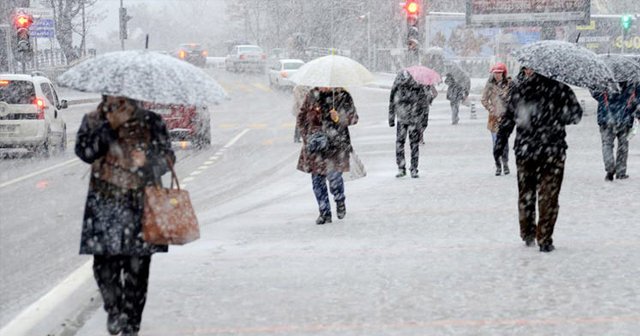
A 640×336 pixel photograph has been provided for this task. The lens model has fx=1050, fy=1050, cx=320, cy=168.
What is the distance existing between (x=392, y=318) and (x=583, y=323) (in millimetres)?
1204

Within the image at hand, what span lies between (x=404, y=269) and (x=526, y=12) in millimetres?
30868

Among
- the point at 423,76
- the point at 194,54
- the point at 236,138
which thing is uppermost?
the point at 423,76

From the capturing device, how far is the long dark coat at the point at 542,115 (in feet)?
29.0

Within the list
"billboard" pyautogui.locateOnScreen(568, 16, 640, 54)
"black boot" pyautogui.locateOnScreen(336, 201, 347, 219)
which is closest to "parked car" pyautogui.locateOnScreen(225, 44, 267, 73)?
"billboard" pyautogui.locateOnScreen(568, 16, 640, 54)

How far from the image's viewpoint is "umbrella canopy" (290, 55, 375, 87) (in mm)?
10663

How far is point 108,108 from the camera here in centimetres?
606

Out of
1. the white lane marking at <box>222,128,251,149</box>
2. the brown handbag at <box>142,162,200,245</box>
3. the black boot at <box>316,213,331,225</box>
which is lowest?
the white lane marking at <box>222,128,251,149</box>

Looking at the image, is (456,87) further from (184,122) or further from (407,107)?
(407,107)

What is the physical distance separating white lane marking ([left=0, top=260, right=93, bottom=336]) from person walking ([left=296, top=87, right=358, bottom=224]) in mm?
2802

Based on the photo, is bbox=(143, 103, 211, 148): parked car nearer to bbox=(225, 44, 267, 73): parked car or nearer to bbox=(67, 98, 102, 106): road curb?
bbox=(67, 98, 102, 106): road curb

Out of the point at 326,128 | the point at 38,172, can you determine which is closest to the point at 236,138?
the point at 38,172

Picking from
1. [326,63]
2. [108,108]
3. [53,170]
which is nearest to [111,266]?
[108,108]

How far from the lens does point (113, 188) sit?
603 centimetres

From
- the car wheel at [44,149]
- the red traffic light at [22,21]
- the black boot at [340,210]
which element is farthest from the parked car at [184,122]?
the red traffic light at [22,21]
